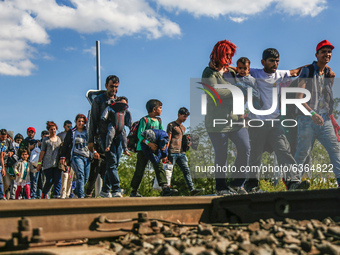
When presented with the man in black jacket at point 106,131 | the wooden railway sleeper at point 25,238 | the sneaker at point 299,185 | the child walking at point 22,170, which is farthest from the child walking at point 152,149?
the child walking at point 22,170

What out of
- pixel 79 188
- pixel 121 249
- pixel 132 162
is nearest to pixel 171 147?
pixel 79 188

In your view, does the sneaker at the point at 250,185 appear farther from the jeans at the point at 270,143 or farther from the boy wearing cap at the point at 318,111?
the boy wearing cap at the point at 318,111

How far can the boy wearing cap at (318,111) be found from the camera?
313 inches

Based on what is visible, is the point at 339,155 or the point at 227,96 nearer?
the point at 227,96

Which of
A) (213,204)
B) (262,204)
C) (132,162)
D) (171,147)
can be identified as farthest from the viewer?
(132,162)

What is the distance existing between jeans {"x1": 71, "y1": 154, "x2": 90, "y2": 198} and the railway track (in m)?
3.24

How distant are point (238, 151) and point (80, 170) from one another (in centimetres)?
283

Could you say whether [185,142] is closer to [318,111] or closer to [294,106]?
[294,106]

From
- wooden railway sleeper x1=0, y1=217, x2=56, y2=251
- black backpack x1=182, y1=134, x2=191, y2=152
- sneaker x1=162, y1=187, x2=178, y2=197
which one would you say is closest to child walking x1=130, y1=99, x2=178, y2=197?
sneaker x1=162, y1=187, x2=178, y2=197

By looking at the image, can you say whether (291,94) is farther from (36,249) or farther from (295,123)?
(36,249)

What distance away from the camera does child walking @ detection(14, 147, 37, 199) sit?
12.1m

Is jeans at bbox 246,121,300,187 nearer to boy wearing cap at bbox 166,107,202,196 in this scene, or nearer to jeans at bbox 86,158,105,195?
boy wearing cap at bbox 166,107,202,196

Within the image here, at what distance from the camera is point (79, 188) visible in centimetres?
845

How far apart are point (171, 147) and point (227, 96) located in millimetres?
2571
